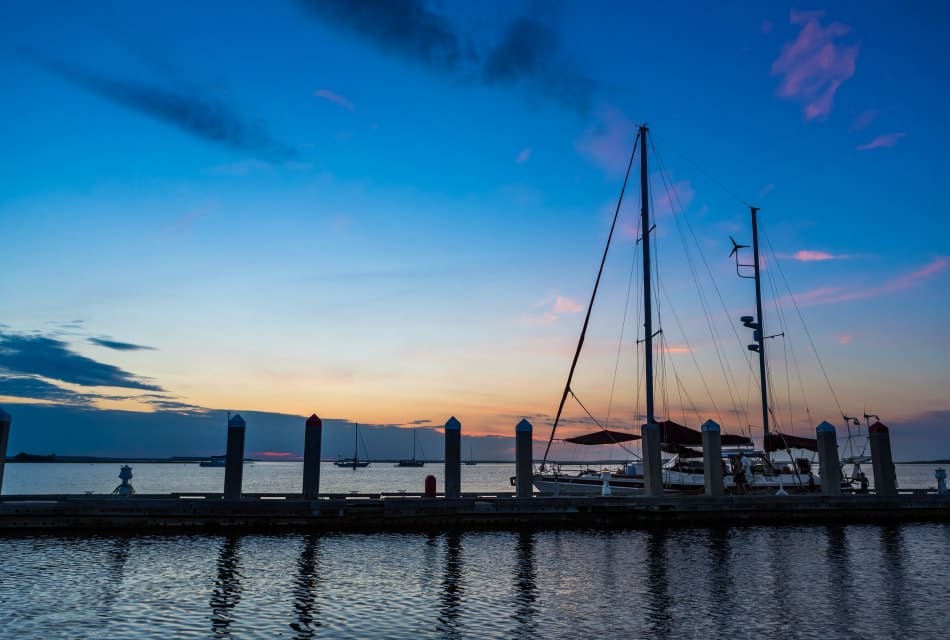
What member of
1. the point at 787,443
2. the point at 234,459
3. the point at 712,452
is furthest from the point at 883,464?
the point at 234,459

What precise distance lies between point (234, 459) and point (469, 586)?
13.9 metres

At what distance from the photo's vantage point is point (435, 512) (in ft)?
93.9

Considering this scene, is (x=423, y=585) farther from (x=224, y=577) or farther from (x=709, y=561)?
(x=709, y=561)

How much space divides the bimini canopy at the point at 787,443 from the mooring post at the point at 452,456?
26916 mm

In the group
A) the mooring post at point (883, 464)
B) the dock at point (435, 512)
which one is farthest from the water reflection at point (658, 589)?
the mooring post at point (883, 464)

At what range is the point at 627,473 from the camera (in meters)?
46.4

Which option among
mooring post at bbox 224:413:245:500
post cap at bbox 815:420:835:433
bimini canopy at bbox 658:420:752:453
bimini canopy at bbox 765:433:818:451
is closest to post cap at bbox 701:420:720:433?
post cap at bbox 815:420:835:433

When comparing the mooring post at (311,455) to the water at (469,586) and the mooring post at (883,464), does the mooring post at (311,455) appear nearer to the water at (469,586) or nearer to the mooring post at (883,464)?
the water at (469,586)

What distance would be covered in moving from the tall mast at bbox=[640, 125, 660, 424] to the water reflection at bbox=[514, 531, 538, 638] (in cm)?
1468

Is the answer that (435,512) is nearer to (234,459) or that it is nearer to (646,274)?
(234,459)

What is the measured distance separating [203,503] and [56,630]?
13275 mm

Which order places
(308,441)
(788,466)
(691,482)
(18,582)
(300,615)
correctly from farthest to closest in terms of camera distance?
(788,466) → (691,482) → (308,441) → (18,582) → (300,615)

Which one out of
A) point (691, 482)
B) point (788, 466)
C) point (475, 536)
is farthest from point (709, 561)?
point (788, 466)

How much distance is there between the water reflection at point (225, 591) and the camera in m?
14.5
